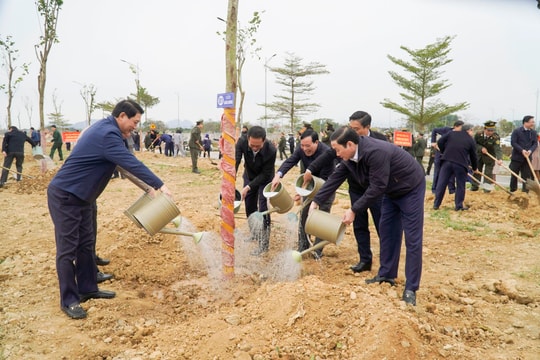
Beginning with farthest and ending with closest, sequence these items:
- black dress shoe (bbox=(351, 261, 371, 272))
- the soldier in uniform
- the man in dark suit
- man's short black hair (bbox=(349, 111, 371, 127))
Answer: the soldier in uniform < the man in dark suit < black dress shoe (bbox=(351, 261, 371, 272)) < man's short black hair (bbox=(349, 111, 371, 127))

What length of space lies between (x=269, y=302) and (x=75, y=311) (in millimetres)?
1613

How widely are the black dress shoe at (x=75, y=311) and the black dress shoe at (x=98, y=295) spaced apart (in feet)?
0.93

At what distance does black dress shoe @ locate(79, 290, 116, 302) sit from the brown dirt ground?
0.12 metres

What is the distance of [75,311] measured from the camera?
3.25m

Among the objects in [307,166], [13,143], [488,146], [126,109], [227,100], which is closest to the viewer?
[126,109]

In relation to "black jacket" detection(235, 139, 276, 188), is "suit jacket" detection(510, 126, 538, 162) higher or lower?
higher

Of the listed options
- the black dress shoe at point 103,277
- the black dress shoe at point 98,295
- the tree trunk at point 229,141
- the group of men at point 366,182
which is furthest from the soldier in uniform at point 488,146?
the black dress shoe at point 98,295

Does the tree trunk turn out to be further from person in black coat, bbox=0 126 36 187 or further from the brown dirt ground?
person in black coat, bbox=0 126 36 187

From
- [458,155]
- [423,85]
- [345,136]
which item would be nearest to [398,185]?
[345,136]

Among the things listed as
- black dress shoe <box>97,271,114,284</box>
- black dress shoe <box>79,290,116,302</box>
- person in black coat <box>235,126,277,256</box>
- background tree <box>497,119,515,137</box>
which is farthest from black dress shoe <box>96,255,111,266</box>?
background tree <box>497,119,515,137</box>

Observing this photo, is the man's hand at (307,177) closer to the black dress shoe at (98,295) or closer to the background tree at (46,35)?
the black dress shoe at (98,295)

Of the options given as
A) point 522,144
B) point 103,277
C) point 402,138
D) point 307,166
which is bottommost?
point 103,277

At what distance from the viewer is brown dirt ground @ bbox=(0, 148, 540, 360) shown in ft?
8.74

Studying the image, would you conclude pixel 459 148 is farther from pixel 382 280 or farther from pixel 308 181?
pixel 382 280
